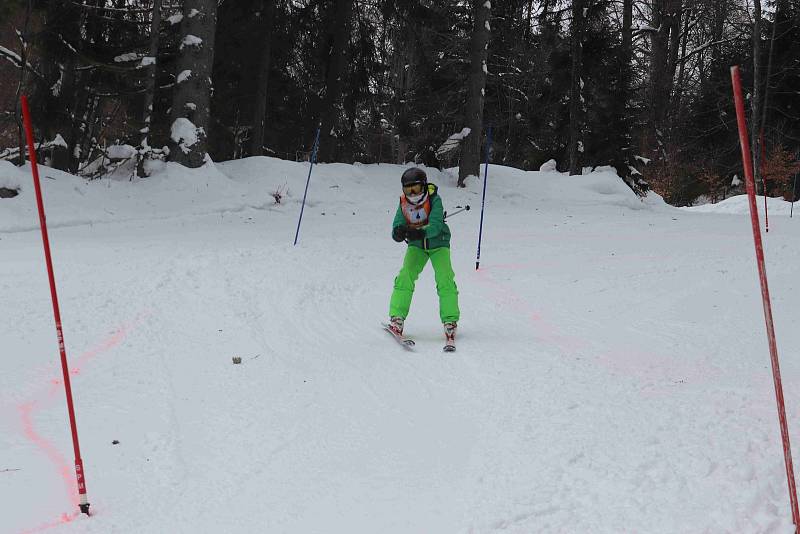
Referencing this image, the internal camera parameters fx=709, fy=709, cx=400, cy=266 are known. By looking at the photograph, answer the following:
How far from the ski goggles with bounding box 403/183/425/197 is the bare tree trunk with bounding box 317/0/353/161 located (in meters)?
12.3

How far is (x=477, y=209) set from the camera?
52.6 feet

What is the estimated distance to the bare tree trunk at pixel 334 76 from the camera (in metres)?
18.2

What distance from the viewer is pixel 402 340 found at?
6.42 meters

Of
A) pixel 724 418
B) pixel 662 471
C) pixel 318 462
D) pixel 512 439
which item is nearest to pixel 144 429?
pixel 318 462

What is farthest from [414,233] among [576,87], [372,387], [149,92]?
[576,87]

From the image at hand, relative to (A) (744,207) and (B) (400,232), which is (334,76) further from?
(A) (744,207)

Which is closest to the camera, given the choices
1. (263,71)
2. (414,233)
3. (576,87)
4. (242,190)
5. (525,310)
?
(414,233)

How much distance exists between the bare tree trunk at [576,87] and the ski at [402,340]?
15.8m

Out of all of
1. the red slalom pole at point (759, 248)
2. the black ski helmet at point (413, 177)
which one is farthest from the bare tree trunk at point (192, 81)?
the red slalom pole at point (759, 248)

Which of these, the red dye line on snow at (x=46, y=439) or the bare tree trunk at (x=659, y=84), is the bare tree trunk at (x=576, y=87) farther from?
the red dye line on snow at (x=46, y=439)

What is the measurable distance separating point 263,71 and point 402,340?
14.0m

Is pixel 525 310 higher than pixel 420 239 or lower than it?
lower

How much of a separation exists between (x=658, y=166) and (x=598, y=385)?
92.3ft

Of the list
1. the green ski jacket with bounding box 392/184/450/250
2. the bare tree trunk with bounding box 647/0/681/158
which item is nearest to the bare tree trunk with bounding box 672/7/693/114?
the bare tree trunk with bounding box 647/0/681/158
